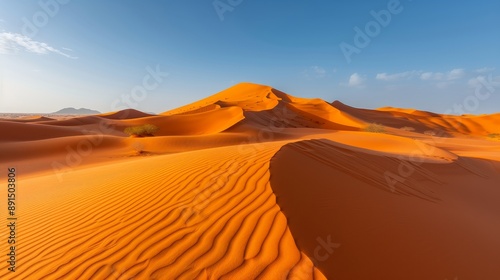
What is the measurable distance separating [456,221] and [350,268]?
8.55 feet

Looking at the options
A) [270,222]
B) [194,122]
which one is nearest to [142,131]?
[194,122]

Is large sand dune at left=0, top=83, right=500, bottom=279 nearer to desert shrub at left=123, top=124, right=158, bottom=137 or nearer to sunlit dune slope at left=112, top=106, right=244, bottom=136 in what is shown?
desert shrub at left=123, top=124, right=158, bottom=137

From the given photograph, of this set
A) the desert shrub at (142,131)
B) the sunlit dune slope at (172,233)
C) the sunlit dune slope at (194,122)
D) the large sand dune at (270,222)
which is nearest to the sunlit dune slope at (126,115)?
the sunlit dune slope at (194,122)

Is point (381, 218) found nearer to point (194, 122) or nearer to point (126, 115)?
point (194, 122)

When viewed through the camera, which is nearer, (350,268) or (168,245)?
(350,268)

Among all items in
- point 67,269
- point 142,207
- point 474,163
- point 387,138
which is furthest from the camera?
point 387,138

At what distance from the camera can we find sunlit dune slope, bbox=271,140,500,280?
2.48m

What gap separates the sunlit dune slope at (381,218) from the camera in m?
2.48

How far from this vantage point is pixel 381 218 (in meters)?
3.19

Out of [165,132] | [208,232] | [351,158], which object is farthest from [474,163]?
[165,132]

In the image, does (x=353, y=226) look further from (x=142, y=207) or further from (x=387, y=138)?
(x=387, y=138)

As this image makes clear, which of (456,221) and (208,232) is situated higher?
(208,232)

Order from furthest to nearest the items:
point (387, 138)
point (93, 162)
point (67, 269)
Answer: point (387, 138) < point (93, 162) < point (67, 269)

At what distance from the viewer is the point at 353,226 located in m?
2.88
